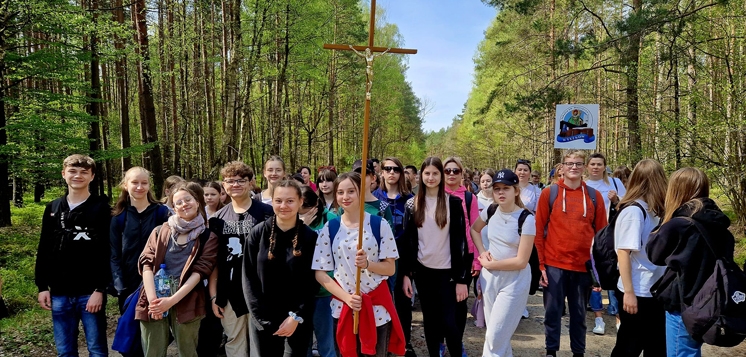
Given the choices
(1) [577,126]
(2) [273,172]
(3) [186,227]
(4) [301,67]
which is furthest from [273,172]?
(4) [301,67]

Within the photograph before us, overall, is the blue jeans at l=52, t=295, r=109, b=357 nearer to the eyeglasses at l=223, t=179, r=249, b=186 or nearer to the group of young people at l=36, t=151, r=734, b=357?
the group of young people at l=36, t=151, r=734, b=357

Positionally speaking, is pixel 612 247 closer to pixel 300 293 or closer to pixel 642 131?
pixel 300 293

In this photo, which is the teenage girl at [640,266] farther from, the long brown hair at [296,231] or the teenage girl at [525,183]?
the teenage girl at [525,183]

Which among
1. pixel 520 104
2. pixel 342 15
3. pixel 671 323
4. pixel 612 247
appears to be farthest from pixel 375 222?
pixel 342 15

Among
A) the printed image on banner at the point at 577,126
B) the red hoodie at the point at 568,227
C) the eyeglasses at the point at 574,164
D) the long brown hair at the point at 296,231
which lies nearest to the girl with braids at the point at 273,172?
the long brown hair at the point at 296,231

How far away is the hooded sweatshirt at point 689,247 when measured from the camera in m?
2.44

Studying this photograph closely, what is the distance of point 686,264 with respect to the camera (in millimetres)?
2475

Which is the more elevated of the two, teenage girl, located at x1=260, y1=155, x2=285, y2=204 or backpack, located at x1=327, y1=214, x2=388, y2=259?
teenage girl, located at x1=260, y1=155, x2=285, y2=204

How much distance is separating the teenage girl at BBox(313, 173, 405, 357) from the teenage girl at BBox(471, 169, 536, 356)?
0.90 m

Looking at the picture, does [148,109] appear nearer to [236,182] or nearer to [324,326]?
[236,182]

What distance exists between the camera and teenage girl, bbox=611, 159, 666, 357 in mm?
2980

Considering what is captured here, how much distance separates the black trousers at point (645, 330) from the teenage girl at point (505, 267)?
0.77m

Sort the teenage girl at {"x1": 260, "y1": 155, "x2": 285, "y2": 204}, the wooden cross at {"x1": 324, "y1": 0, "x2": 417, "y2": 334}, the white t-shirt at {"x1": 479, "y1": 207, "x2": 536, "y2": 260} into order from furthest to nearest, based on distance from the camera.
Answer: the teenage girl at {"x1": 260, "y1": 155, "x2": 285, "y2": 204} → the white t-shirt at {"x1": 479, "y1": 207, "x2": 536, "y2": 260} → the wooden cross at {"x1": 324, "y1": 0, "x2": 417, "y2": 334}

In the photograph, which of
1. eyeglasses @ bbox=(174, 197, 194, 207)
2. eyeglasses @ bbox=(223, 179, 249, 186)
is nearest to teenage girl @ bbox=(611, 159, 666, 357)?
eyeglasses @ bbox=(223, 179, 249, 186)
